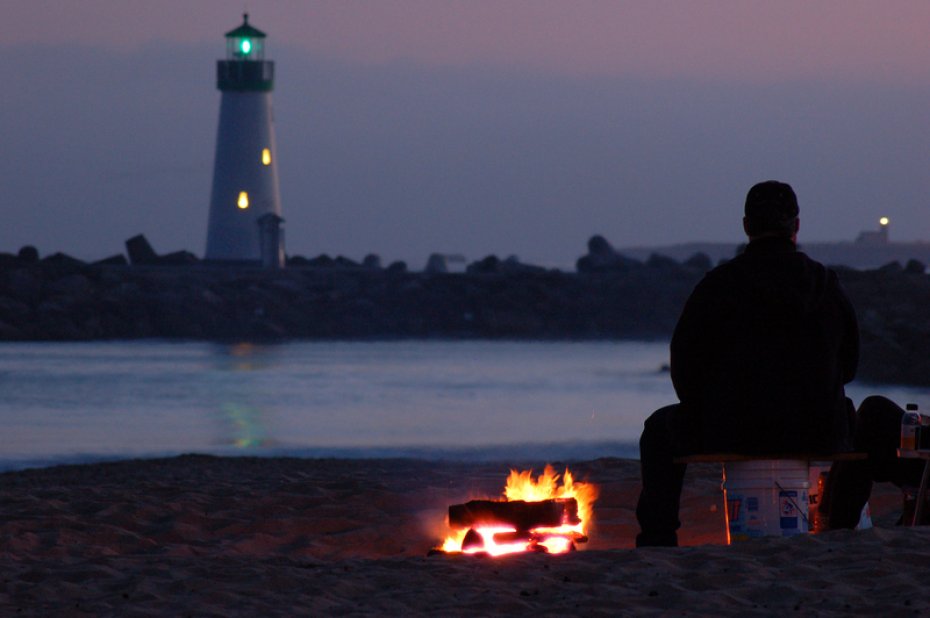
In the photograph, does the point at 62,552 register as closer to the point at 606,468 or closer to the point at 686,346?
the point at 686,346

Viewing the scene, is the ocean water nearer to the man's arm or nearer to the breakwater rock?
the breakwater rock

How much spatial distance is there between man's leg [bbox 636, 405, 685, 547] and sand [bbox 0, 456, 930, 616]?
0.49ft

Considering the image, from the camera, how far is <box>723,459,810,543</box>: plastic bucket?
560 cm

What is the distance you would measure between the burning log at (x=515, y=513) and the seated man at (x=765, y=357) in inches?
43.2

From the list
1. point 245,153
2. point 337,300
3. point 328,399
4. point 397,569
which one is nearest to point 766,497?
point 397,569

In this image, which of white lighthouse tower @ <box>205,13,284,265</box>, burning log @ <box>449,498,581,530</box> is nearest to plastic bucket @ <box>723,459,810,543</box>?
burning log @ <box>449,498,581,530</box>

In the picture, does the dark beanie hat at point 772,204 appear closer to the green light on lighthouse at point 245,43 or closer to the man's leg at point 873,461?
the man's leg at point 873,461

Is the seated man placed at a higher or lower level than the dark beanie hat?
lower

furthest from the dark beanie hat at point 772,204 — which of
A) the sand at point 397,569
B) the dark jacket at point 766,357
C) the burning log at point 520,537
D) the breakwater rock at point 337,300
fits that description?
the breakwater rock at point 337,300

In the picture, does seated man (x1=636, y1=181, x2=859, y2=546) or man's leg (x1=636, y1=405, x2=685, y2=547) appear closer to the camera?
seated man (x1=636, y1=181, x2=859, y2=546)

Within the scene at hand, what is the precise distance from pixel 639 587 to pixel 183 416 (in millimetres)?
24521

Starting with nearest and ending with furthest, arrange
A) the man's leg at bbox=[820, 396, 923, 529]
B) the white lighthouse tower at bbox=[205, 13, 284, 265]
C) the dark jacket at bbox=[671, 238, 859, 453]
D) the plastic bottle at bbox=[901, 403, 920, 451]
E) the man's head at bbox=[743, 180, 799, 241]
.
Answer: the dark jacket at bbox=[671, 238, 859, 453], the man's head at bbox=[743, 180, 799, 241], the plastic bottle at bbox=[901, 403, 920, 451], the man's leg at bbox=[820, 396, 923, 529], the white lighthouse tower at bbox=[205, 13, 284, 265]

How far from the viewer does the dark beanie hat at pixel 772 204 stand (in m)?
5.57

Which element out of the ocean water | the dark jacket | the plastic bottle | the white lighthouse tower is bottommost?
the ocean water
